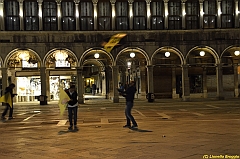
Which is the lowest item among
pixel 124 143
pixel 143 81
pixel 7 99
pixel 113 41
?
pixel 124 143

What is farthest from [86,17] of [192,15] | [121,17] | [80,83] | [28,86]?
[192,15]

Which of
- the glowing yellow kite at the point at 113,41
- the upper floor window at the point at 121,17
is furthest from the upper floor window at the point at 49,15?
the upper floor window at the point at 121,17

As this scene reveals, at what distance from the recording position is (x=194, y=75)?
121ft

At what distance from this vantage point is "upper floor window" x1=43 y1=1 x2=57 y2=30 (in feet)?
103

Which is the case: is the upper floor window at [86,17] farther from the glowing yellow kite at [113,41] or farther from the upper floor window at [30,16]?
the upper floor window at [30,16]

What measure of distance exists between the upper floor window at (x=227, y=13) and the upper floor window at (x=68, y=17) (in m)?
14.5

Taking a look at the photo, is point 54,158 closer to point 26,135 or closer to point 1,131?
point 26,135

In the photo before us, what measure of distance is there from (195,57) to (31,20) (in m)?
16.5

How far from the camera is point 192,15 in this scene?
32875 millimetres

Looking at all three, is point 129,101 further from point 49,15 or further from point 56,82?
point 56,82

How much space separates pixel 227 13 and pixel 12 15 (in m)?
20.5

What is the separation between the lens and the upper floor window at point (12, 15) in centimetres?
3077

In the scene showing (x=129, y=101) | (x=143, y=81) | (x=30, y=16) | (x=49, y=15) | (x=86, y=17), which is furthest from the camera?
(x=143, y=81)

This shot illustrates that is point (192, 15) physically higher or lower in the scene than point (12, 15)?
higher
